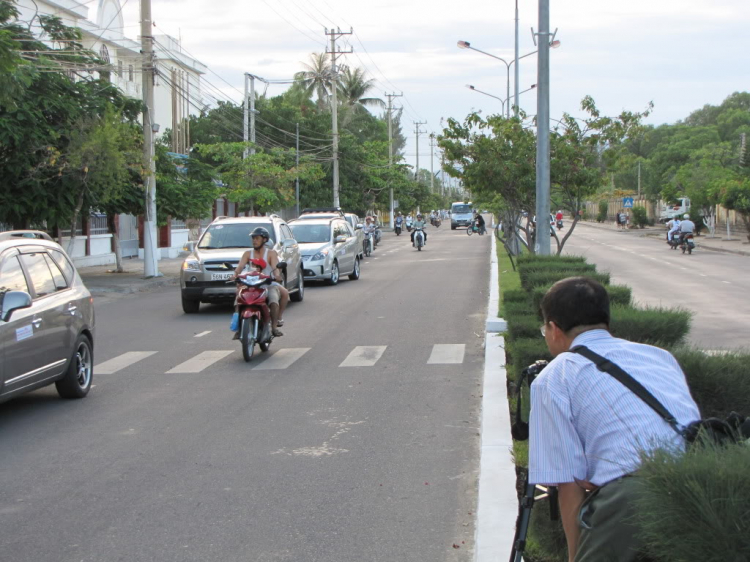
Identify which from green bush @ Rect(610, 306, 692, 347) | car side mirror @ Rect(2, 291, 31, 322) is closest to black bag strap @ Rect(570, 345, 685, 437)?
green bush @ Rect(610, 306, 692, 347)

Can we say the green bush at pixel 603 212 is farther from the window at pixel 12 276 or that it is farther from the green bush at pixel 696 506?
the green bush at pixel 696 506

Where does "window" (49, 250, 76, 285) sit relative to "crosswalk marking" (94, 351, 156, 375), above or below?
above

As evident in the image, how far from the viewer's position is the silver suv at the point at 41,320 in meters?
8.05

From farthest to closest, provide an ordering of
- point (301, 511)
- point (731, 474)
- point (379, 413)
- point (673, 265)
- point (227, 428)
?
point (673, 265), point (379, 413), point (227, 428), point (301, 511), point (731, 474)

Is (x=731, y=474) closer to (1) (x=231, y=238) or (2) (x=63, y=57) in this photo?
(1) (x=231, y=238)

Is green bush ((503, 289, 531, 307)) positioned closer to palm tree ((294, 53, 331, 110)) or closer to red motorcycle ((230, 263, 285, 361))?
red motorcycle ((230, 263, 285, 361))

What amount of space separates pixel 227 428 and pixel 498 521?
354 centimetres

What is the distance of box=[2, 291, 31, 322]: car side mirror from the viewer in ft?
25.5

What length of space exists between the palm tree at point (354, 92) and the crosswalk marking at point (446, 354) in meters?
64.2

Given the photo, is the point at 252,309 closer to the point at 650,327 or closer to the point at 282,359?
the point at 282,359

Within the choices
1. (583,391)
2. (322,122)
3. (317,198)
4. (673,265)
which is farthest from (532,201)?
(322,122)

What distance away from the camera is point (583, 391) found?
312 centimetres

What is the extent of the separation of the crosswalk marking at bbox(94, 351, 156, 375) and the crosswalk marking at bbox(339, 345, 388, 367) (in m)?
2.73

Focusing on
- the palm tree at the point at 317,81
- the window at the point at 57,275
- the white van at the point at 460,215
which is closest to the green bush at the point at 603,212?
the white van at the point at 460,215
